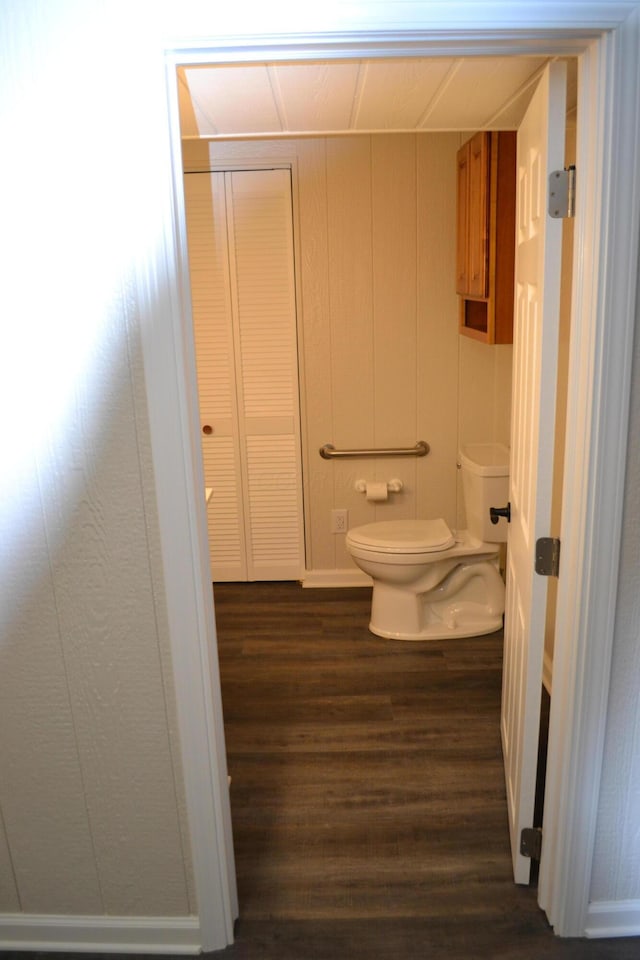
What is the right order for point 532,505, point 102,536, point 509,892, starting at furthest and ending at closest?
1. point 509,892
2. point 532,505
3. point 102,536

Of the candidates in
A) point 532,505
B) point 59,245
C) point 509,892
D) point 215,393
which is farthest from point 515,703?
point 215,393

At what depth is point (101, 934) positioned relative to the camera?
78.6 inches

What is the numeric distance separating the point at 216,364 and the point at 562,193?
2.55 m

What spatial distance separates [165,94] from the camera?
1532mm

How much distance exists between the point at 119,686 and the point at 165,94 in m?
1.26

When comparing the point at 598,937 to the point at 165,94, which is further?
the point at 598,937

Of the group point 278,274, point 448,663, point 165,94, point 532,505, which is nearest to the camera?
point 165,94

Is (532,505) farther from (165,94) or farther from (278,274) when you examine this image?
(278,274)

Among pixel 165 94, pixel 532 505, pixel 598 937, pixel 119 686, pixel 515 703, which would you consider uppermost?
pixel 165 94

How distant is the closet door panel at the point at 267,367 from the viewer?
3.82 m

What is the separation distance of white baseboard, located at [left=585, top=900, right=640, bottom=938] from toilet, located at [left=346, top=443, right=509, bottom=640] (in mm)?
1622

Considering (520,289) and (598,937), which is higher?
(520,289)

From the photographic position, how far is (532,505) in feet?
6.30

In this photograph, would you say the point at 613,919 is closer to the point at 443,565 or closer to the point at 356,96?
the point at 443,565
